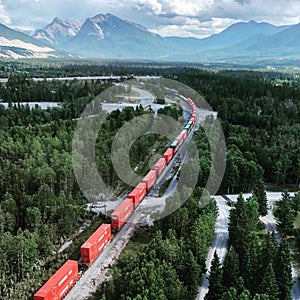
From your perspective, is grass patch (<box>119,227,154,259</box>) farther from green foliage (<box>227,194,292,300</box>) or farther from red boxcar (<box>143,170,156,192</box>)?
green foliage (<box>227,194,292,300</box>)

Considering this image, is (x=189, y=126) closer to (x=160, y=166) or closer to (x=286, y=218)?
(x=160, y=166)

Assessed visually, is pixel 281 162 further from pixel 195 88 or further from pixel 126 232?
pixel 195 88

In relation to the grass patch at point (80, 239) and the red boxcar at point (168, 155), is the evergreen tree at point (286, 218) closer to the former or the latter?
the grass patch at point (80, 239)

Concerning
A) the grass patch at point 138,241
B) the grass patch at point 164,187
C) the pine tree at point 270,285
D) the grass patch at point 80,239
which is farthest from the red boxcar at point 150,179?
the pine tree at point 270,285

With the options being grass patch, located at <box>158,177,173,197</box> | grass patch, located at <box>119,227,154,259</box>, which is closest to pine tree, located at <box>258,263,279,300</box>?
grass patch, located at <box>119,227,154,259</box>

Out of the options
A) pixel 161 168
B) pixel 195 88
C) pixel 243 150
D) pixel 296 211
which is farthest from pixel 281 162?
pixel 195 88

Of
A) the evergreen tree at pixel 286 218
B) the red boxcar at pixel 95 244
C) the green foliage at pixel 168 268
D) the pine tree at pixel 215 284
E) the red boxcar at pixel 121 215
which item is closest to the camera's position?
the green foliage at pixel 168 268
